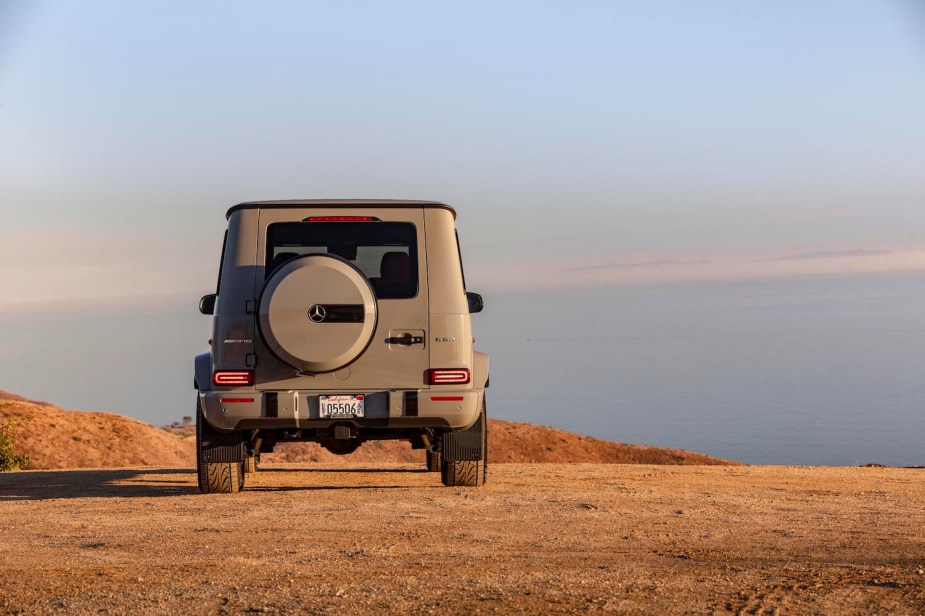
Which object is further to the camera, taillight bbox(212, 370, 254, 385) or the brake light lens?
the brake light lens

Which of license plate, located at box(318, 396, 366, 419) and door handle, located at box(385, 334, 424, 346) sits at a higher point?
door handle, located at box(385, 334, 424, 346)

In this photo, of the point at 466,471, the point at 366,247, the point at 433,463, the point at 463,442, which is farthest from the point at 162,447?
the point at 366,247

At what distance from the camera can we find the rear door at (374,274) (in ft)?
32.7

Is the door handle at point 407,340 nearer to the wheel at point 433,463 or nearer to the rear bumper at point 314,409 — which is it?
the rear bumper at point 314,409

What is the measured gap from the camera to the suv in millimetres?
9914

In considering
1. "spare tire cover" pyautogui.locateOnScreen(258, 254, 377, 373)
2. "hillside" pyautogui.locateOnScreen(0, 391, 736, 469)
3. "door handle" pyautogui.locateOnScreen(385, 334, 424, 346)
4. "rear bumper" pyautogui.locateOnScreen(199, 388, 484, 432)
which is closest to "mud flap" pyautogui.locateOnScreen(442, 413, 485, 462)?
"rear bumper" pyautogui.locateOnScreen(199, 388, 484, 432)

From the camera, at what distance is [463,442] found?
10852mm

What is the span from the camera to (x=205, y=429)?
1062cm

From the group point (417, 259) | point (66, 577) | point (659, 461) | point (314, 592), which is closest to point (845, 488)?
point (417, 259)

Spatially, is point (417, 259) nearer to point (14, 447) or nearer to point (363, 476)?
point (363, 476)

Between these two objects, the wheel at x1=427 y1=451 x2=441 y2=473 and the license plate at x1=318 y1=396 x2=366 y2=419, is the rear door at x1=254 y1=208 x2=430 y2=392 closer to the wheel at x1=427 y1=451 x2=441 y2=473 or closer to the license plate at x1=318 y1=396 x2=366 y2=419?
the license plate at x1=318 y1=396 x2=366 y2=419

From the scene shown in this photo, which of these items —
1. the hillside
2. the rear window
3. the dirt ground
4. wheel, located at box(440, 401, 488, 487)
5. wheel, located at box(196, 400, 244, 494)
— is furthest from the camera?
the hillside

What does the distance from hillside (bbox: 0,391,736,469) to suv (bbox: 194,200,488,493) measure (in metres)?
14.4

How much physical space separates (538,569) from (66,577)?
2.84 meters
